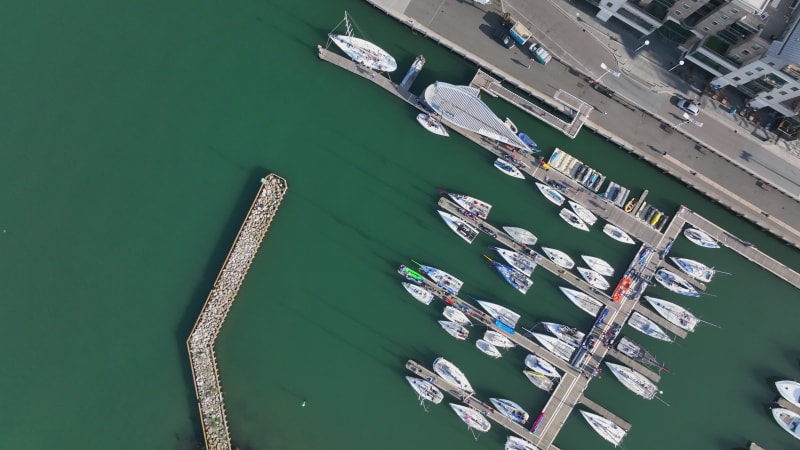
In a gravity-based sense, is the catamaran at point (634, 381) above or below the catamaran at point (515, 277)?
below

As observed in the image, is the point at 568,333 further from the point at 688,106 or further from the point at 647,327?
the point at 688,106

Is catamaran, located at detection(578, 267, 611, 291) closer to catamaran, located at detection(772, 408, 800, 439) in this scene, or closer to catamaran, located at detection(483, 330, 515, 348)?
catamaran, located at detection(483, 330, 515, 348)

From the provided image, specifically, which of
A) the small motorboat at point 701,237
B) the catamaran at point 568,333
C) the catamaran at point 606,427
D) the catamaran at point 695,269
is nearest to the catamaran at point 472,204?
the catamaran at point 568,333

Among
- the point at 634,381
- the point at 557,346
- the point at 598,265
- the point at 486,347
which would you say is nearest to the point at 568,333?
the point at 557,346

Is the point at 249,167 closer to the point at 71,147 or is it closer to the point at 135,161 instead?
the point at 135,161

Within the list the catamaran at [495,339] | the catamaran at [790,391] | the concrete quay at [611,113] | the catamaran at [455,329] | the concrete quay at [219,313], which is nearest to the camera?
the concrete quay at [611,113]

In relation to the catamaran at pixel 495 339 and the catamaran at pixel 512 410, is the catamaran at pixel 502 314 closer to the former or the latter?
the catamaran at pixel 495 339

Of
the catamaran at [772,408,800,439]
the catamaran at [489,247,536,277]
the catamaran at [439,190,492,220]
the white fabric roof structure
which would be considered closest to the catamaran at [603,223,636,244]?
the catamaran at [489,247,536,277]
